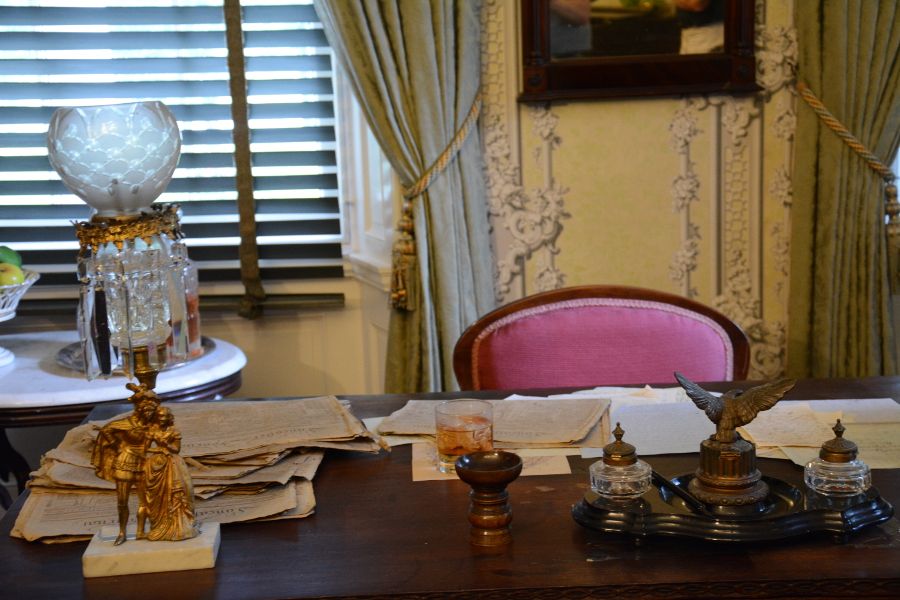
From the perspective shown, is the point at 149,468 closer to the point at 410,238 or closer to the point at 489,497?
the point at 489,497

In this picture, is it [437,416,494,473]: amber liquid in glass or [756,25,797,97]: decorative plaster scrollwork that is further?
[756,25,797,97]: decorative plaster scrollwork

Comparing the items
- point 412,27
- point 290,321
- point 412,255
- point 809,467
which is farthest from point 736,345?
point 290,321

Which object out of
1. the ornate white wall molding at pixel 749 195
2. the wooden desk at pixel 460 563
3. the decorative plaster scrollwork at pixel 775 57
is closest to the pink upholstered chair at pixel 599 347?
the wooden desk at pixel 460 563

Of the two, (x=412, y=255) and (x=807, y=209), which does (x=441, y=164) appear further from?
(x=807, y=209)

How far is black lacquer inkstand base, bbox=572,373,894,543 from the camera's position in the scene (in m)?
1.30

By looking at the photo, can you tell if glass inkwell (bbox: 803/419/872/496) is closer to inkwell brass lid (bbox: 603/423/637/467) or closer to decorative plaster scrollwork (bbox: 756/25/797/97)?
inkwell brass lid (bbox: 603/423/637/467)

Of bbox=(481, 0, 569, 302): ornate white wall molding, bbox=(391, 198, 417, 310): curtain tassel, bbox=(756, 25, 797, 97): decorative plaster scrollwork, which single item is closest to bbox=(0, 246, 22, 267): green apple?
bbox=(391, 198, 417, 310): curtain tassel

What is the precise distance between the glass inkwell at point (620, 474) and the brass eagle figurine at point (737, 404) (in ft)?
0.35

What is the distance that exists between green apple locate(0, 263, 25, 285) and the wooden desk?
4.97ft

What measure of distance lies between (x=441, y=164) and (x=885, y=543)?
6.55 ft

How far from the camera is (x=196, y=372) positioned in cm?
270

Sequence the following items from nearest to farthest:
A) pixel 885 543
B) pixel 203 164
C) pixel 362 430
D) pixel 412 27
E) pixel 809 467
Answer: pixel 885 543, pixel 809 467, pixel 362 430, pixel 412 27, pixel 203 164

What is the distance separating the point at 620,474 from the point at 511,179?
1944 millimetres

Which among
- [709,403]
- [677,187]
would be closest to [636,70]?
[677,187]
